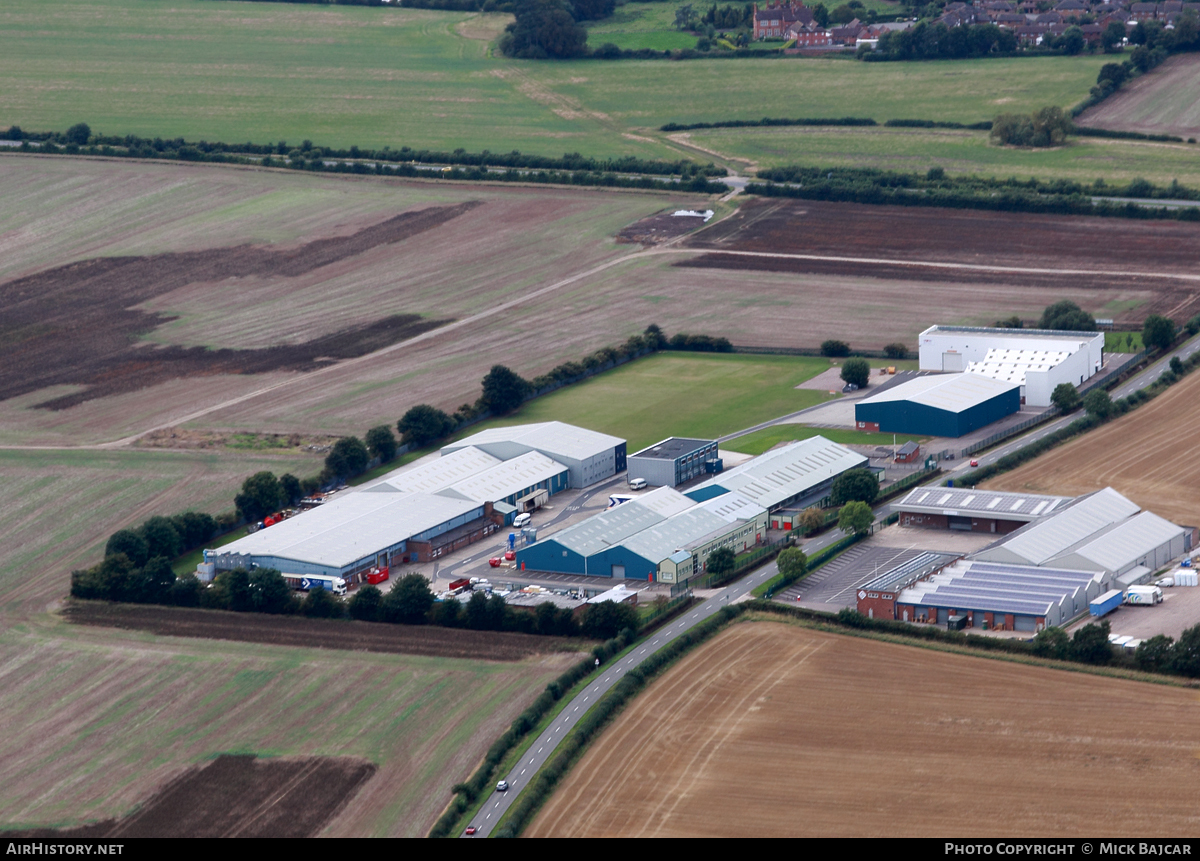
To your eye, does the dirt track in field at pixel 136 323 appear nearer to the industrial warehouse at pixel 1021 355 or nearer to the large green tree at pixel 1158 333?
the industrial warehouse at pixel 1021 355

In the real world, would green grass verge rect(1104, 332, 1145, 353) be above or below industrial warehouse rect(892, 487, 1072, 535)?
above

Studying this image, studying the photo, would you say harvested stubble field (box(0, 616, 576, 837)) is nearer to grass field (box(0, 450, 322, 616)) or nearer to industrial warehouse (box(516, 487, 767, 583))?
grass field (box(0, 450, 322, 616))

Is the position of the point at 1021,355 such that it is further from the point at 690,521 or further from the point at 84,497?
the point at 84,497

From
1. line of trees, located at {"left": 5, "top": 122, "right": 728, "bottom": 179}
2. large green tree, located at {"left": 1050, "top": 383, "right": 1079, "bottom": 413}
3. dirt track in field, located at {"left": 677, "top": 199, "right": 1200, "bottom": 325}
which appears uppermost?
line of trees, located at {"left": 5, "top": 122, "right": 728, "bottom": 179}

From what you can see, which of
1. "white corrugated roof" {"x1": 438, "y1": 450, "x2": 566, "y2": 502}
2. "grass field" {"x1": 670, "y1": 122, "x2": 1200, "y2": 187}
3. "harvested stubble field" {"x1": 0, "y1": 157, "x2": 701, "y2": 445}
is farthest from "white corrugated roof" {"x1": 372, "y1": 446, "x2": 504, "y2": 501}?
"grass field" {"x1": 670, "y1": 122, "x2": 1200, "y2": 187}

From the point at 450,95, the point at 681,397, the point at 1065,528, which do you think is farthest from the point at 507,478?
the point at 450,95

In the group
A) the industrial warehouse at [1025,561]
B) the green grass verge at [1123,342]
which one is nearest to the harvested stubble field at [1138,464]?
the industrial warehouse at [1025,561]

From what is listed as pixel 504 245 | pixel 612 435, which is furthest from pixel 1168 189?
pixel 612 435

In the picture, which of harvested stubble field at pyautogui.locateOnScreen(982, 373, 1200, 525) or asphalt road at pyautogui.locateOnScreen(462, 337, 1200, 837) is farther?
harvested stubble field at pyautogui.locateOnScreen(982, 373, 1200, 525)
